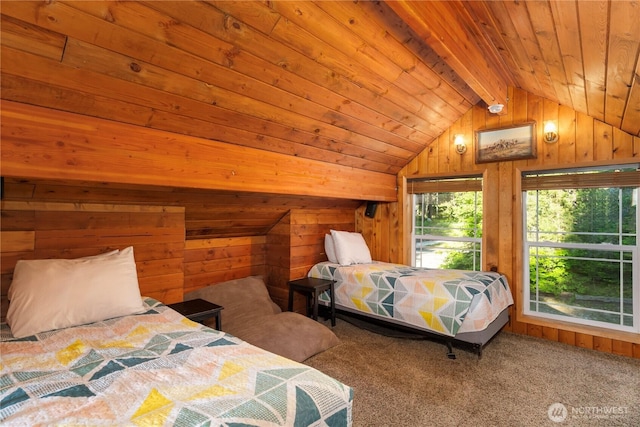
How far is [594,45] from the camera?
169 centimetres

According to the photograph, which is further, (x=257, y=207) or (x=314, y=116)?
(x=257, y=207)

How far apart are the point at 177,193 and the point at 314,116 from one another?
123 cm

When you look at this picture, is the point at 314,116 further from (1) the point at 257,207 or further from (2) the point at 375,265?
(2) the point at 375,265

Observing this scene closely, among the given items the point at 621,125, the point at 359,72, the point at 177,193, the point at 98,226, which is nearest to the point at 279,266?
the point at 177,193

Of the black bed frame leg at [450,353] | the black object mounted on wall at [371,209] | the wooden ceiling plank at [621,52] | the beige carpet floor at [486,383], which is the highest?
the wooden ceiling plank at [621,52]

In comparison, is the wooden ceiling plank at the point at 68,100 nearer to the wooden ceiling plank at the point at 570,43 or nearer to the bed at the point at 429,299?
the wooden ceiling plank at the point at 570,43

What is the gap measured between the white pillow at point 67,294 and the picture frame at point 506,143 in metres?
3.49

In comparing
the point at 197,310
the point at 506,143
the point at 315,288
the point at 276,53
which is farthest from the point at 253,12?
the point at 506,143

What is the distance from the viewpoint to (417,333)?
2947 mm

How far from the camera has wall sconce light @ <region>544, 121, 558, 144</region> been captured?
3.14 m

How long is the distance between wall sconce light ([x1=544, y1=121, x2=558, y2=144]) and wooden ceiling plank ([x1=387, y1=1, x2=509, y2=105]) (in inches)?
30.2

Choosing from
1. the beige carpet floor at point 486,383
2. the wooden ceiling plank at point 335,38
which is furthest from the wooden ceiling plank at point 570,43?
the beige carpet floor at point 486,383

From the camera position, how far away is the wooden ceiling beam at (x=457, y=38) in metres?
1.77

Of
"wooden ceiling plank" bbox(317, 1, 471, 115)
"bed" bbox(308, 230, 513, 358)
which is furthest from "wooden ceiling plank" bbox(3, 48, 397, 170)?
"bed" bbox(308, 230, 513, 358)
